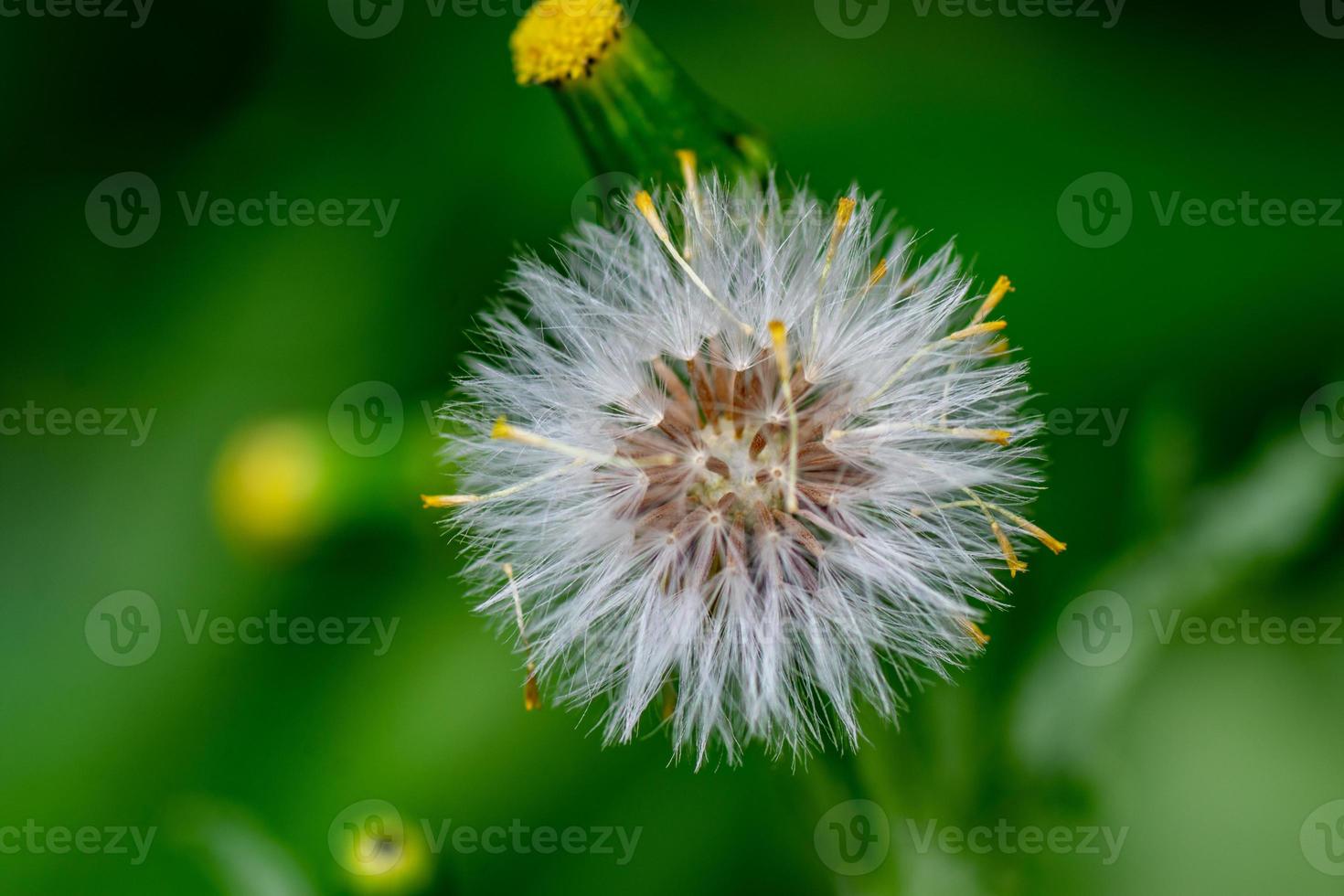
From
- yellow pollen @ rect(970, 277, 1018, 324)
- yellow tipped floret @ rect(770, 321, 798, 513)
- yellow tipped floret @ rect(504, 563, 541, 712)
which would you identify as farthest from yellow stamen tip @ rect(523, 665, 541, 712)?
yellow pollen @ rect(970, 277, 1018, 324)

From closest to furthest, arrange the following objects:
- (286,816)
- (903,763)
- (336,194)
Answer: (903,763) → (286,816) → (336,194)

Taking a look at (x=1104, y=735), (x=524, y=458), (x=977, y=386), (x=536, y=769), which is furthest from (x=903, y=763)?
(x=536, y=769)

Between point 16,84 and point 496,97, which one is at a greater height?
point 16,84

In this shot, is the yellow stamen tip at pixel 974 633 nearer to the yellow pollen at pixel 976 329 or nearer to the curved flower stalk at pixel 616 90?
the yellow pollen at pixel 976 329

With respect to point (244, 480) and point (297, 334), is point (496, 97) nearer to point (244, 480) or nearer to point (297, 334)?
point (297, 334)

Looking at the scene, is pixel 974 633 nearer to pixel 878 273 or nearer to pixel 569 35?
pixel 878 273

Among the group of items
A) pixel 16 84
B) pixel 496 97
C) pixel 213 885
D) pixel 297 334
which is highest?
pixel 16 84

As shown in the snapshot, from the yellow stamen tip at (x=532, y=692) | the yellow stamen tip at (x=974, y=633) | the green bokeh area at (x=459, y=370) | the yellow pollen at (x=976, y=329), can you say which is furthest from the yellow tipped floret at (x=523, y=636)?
the green bokeh area at (x=459, y=370)

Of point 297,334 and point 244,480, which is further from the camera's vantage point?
point 297,334
